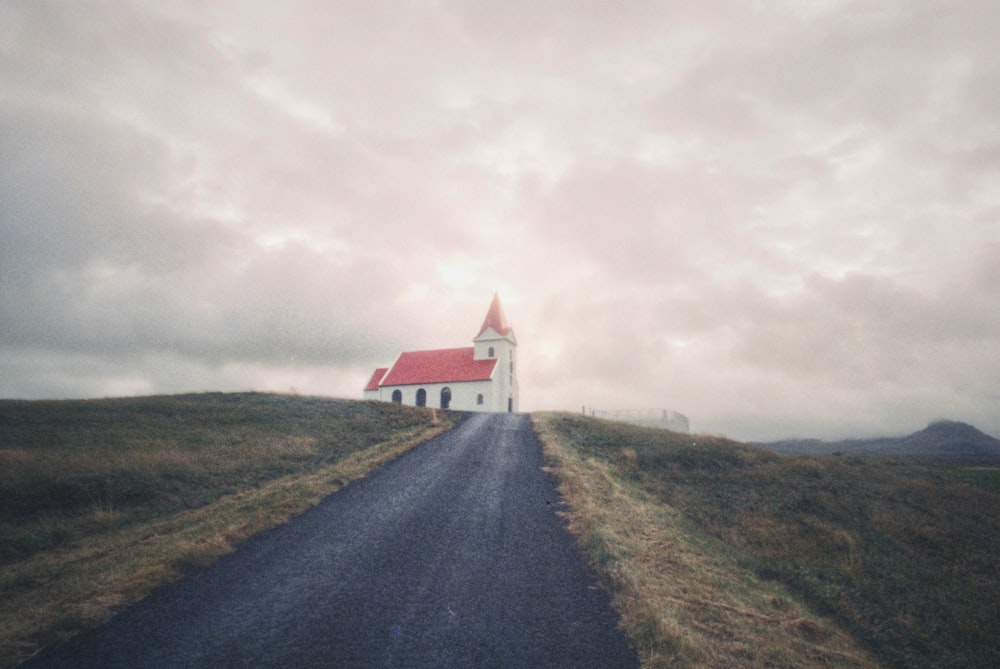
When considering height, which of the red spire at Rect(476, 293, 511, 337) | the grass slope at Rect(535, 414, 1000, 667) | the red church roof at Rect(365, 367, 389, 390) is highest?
the red spire at Rect(476, 293, 511, 337)

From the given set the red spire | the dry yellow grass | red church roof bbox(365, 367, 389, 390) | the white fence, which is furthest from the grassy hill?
red church roof bbox(365, 367, 389, 390)

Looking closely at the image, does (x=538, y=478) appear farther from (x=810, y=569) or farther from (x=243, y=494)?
(x=243, y=494)

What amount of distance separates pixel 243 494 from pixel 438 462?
647 centimetres

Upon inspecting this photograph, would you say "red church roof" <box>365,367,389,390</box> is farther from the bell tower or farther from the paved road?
the paved road

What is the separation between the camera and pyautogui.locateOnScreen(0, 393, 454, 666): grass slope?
7984mm

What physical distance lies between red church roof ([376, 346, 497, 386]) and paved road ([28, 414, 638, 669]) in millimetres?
43858

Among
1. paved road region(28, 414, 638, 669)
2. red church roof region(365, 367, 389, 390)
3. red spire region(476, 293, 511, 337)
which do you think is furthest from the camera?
red church roof region(365, 367, 389, 390)

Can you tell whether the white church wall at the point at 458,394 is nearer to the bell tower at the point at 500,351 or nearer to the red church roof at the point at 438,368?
the red church roof at the point at 438,368

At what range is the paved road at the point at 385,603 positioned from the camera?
236 inches

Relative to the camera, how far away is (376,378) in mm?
64000

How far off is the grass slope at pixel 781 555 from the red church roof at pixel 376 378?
4166cm

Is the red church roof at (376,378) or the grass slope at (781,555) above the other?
the red church roof at (376,378)

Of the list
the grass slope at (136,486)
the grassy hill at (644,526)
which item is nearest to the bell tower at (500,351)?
the grass slope at (136,486)

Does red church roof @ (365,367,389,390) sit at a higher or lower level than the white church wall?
higher
